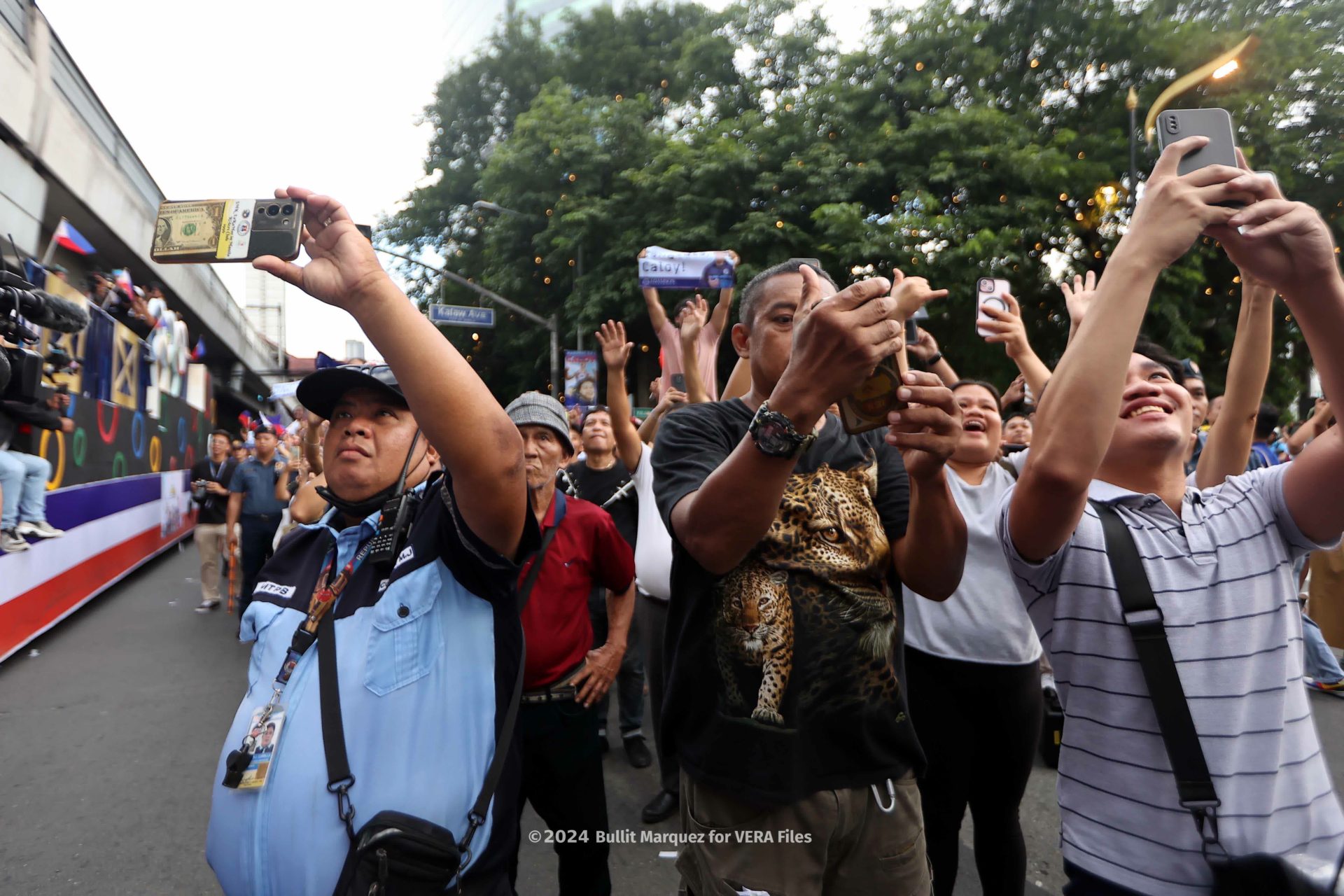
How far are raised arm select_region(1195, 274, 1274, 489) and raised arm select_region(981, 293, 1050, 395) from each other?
0.51 m

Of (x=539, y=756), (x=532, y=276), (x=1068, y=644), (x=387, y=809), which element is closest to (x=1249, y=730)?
(x=1068, y=644)

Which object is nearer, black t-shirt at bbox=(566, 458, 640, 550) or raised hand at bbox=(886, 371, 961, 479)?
raised hand at bbox=(886, 371, 961, 479)

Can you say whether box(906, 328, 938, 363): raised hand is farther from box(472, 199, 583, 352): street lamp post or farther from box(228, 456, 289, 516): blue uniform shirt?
box(472, 199, 583, 352): street lamp post

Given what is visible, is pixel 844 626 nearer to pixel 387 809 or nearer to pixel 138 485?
pixel 387 809

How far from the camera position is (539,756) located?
2.75 meters

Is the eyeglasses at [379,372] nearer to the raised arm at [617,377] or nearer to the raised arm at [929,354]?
the raised arm at [929,354]

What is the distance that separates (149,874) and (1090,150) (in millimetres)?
14750

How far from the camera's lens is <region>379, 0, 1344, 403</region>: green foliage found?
12078 millimetres

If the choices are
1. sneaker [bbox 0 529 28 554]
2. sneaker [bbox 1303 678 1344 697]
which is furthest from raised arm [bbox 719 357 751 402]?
sneaker [bbox 0 529 28 554]

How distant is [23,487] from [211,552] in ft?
7.71

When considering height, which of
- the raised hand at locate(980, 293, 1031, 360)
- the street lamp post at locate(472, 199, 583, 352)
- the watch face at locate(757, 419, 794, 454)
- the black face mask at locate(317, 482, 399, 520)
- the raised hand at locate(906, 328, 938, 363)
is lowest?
the black face mask at locate(317, 482, 399, 520)

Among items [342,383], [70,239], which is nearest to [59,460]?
[70,239]

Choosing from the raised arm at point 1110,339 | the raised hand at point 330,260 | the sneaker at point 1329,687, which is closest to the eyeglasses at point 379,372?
the raised hand at point 330,260

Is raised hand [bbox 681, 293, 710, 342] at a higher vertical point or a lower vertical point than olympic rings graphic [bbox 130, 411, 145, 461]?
higher
